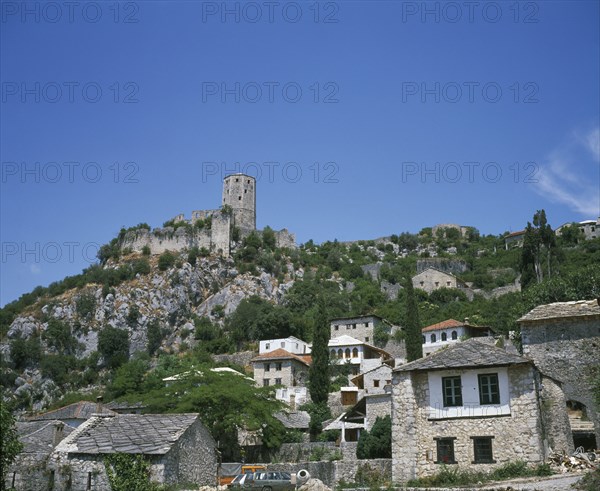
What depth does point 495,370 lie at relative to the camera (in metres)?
24.6

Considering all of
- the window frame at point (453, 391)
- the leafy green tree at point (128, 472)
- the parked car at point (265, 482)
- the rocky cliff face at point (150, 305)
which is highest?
the rocky cliff face at point (150, 305)

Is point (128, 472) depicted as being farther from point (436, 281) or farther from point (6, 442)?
point (436, 281)

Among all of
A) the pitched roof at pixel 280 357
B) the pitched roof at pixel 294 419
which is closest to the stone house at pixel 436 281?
the pitched roof at pixel 280 357

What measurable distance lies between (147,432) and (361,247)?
107 m

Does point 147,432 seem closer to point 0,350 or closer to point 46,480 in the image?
point 46,480

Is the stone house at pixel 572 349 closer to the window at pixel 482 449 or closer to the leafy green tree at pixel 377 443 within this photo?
the window at pixel 482 449

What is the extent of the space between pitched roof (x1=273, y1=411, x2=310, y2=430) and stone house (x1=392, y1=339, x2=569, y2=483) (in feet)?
67.0

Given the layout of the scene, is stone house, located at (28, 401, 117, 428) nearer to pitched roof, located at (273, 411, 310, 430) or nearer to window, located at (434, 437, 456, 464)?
pitched roof, located at (273, 411, 310, 430)

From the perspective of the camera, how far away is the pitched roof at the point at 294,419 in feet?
146

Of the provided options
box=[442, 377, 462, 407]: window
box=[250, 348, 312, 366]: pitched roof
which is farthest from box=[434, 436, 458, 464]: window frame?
box=[250, 348, 312, 366]: pitched roof

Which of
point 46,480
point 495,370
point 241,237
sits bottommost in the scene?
point 46,480

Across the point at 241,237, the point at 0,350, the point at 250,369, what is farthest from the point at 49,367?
the point at 241,237

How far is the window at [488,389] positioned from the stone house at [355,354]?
39640mm

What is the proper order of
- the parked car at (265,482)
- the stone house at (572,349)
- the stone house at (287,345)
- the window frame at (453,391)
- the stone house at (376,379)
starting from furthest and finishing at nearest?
1. the stone house at (287,345)
2. the stone house at (376,379)
3. the stone house at (572,349)
4. the window frame at (453,391)
5. the parked car at (265,482)
